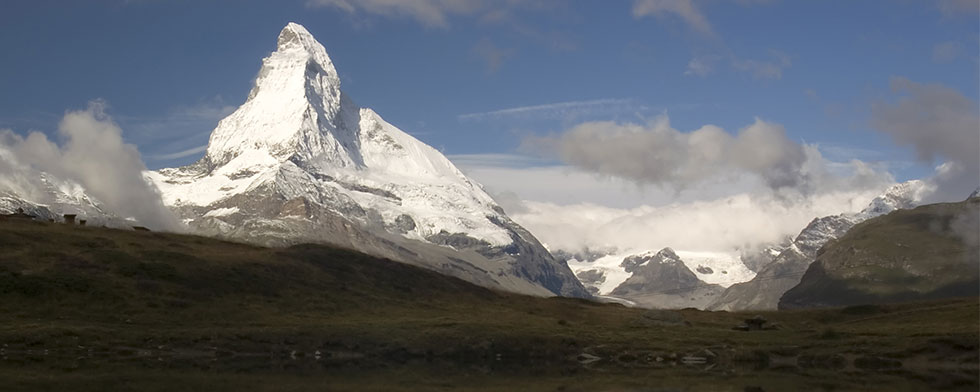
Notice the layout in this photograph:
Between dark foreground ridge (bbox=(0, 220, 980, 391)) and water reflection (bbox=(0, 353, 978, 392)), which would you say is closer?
water reflection (bbox=(0, 353, 978, 392))

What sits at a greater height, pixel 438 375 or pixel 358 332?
pixel 358 332

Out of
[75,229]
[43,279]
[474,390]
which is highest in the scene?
[75,229]

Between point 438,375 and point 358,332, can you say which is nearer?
point 438,375

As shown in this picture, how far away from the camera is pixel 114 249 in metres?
155

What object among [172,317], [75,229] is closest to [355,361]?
[172,317]

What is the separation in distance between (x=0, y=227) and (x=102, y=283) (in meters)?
29.3

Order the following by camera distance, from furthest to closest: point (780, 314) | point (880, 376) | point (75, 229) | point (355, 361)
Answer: point (780, 314), point (75, 229), point (355, 361), point (880, 376)

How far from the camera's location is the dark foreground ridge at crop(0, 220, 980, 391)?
291 ft

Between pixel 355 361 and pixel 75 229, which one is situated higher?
pixel 75 229

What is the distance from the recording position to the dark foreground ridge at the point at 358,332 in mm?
88562

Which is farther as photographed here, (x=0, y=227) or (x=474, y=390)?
(x=0, y=227)

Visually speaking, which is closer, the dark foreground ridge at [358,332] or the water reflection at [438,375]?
the water reflection at [438,375]

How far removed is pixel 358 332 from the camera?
5241 inches

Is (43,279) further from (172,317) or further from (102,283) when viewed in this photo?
(172,317)
